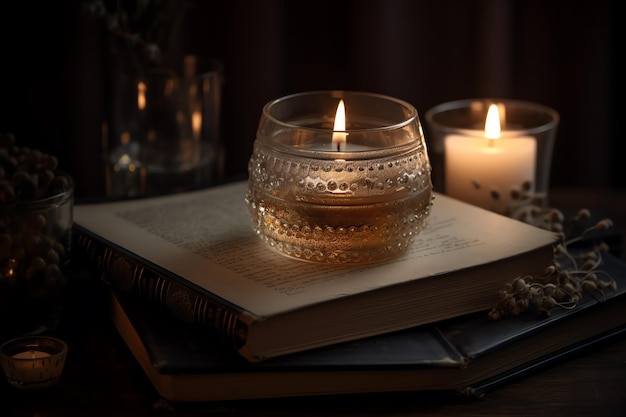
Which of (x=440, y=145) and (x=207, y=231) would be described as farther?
(x=440, y=145)

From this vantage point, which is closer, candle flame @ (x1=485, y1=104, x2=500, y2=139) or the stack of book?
the stack of book

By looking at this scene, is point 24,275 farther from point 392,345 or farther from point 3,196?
point 392,345

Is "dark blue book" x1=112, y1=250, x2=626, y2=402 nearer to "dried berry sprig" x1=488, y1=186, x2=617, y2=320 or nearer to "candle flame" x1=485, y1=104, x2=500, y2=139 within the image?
"dried berry sprig" x1=488, y1=186, x2=617, y2=320

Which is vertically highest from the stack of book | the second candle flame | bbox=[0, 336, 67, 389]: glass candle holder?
the second candle flame

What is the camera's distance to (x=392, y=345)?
78 centimetres

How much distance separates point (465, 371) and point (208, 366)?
0.21 metres

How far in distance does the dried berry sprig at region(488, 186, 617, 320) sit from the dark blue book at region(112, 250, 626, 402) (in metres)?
0.01

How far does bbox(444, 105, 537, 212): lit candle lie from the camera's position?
1.08 m

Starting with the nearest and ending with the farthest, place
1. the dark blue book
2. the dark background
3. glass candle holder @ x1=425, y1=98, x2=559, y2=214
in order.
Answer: the dark blue book
glass candle holder @ x1=425, y1=98, x2=559, y2=214
the dark background

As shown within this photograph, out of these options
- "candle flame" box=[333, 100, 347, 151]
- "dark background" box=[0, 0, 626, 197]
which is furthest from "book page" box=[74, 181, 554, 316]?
"dark background" box=[0, 0, 626, 197]

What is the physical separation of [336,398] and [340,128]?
258 mm

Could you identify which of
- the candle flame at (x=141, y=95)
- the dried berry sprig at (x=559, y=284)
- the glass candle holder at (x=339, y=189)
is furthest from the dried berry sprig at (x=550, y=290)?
the candle flame at (x=141, y=95)

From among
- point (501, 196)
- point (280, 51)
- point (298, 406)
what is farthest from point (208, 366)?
point (280, 51)

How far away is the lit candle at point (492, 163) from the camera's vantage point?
1083mm
